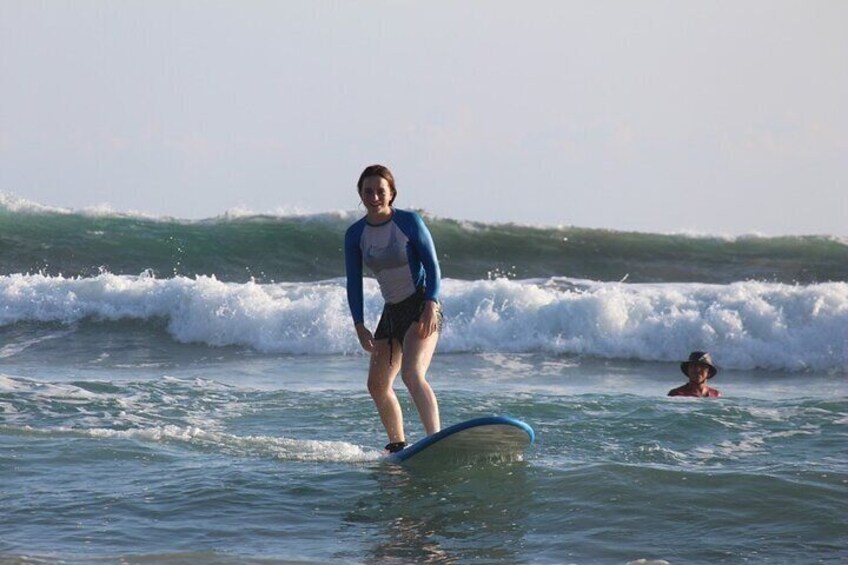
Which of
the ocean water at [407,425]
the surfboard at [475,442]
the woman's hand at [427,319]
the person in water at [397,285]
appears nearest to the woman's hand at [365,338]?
the person in water at [397,285]

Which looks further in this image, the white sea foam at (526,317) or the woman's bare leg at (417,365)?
the white sea foam at (526,317)

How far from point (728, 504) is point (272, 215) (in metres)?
21.5

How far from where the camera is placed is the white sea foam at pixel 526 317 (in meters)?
17.3

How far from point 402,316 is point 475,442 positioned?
875 mm

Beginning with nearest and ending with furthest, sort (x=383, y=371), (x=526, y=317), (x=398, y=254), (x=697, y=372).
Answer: (x=398, y=254)
(x=383, y=371)
(x=697, y=372)
(x=526, y=317)

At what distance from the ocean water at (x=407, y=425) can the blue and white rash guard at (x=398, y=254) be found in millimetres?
1109

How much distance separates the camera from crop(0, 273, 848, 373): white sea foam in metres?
17.3

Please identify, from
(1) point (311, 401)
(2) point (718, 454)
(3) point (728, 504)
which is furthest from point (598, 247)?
(3) point (728, 504)

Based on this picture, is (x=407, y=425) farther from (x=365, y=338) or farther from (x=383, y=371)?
(x=365, y=338)

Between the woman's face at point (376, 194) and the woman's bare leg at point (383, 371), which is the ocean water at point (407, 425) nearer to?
the woman's bare leg at point (383, 371)

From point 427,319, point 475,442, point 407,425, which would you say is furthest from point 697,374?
point 427,319

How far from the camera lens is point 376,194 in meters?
7.93

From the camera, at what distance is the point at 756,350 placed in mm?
16875

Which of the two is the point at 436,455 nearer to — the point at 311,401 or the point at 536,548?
the point at 536,548
